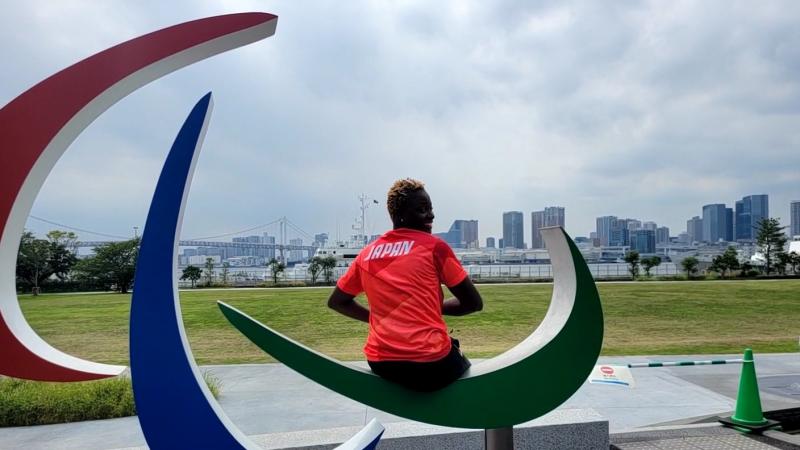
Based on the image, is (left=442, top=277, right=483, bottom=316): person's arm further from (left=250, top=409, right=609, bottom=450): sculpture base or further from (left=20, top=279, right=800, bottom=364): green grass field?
(left=20, top=279, right=800, bottom=364): green grass field

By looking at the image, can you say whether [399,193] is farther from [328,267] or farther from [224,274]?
[224,274]

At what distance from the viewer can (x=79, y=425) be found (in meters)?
6.05

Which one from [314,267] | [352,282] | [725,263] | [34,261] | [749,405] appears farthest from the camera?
[725,263]

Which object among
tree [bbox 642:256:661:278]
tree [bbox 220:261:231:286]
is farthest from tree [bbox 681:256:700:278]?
tree [bbox 220:261:231:286]

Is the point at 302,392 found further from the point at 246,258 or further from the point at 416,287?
the point at 246,258

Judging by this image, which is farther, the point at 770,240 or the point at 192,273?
the point at 770,240

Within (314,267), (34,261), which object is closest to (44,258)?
(34,261)

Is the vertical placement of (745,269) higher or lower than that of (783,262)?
lower

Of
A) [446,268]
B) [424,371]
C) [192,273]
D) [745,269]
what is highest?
[446,268]

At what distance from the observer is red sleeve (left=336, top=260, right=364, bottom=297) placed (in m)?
2.82

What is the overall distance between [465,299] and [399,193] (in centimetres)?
68

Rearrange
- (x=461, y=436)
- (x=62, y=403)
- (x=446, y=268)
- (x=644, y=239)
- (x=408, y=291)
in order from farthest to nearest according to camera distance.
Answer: (x=644, y=239) < (x=62, y=403) < (x=461, y=436) < (x=446, y=268) < (x=408, y=291)

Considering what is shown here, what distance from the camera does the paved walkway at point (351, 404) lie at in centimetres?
566

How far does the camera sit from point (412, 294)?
2.58 metres
